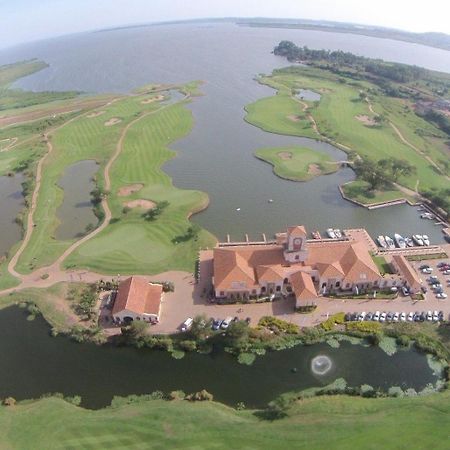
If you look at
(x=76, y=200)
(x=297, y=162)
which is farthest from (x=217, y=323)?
(x=297, y=162)

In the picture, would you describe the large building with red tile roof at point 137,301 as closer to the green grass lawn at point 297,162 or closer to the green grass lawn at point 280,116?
the green grass lawn at point 297,162

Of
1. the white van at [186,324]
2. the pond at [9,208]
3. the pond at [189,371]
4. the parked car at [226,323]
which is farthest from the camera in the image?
the pond at [9,208]

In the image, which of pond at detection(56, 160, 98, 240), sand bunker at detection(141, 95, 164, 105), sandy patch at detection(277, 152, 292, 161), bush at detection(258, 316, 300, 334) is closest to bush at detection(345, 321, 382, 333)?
bush at detection(258, 316, 300, 334)

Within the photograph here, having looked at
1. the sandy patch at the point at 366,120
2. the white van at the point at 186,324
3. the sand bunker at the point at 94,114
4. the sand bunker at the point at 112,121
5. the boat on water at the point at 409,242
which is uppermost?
the sand bunker at the point at 94,114

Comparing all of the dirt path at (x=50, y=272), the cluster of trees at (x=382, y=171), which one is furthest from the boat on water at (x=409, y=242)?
the dirt path at (x=50, y=272)

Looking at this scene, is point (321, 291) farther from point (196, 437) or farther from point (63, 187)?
point (63, 187)

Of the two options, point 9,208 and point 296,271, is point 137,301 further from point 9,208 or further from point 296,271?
point 9,208

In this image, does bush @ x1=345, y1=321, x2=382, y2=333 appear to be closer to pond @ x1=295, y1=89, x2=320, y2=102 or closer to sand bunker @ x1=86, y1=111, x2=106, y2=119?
sand bunker @ x1=86, y1=111, x2=106, y2=119
